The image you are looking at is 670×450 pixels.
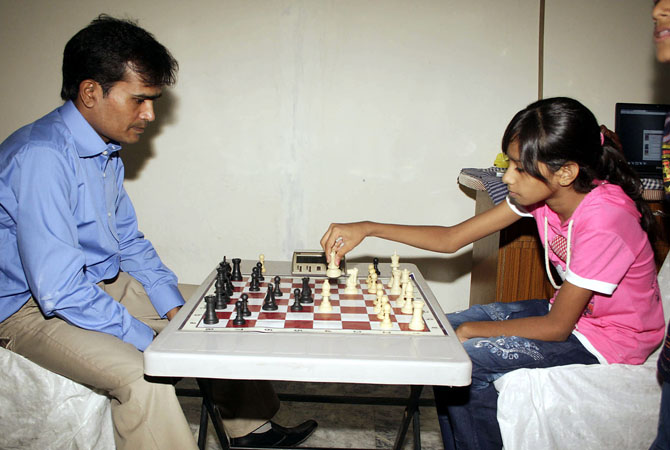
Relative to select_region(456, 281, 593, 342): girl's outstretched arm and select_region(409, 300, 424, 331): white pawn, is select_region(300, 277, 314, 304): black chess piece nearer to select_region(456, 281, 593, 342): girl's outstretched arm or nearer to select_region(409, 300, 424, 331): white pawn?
select_region(409, 300, 424, 331): white pawn

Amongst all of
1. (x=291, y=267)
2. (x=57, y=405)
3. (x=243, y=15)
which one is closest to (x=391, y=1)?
(x=243, y=15)

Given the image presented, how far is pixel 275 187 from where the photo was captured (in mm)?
3529

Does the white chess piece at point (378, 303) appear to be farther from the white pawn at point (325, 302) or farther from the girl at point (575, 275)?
the girl at point (575, 275)

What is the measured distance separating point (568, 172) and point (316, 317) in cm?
99

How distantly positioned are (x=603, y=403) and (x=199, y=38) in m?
3.04

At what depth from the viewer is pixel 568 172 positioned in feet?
5.77

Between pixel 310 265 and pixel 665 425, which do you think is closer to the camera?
pixel 665 425

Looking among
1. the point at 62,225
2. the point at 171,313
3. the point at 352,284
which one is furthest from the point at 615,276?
the point at 62,225

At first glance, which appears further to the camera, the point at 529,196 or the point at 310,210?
the point at 310,210

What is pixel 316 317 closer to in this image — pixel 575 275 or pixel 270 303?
pixel 270 303

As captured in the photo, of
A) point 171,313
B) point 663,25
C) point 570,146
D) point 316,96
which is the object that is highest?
point 316,96

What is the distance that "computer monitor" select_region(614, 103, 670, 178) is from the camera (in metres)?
3.11

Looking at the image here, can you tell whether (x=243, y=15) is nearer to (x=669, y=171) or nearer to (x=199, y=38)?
(x=199, y=38)

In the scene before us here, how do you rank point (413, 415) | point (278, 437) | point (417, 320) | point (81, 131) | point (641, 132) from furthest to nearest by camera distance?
point (641, 132), point (278, 437), point (413, 415), point (81, 131), point (417, 320)
